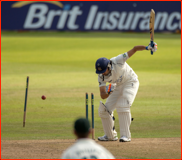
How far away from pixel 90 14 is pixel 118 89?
3238 centimetres

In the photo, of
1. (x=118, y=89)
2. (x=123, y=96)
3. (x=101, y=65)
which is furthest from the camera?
(x=118, y=89)

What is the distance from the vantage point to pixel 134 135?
9.67 metres

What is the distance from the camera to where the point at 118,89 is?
29.4ft

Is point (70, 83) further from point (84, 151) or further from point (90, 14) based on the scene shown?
point (90, 14)

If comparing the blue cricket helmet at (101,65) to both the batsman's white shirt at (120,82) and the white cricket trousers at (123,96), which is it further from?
the white cricket trousers at (123,96)

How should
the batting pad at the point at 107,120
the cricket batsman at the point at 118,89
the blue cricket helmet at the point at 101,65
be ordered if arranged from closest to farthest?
1. the blue cricket helmet at the point at 101,65
2. the cricket batsman at the point at 118,89
3. the batting pad at the point at 107,120

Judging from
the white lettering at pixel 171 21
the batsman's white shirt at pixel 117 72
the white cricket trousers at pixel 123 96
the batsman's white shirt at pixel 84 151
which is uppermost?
the white lettering at pixel 171 21

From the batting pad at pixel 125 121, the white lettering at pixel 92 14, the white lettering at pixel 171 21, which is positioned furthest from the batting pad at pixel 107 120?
the white lettering at pixel 171 21

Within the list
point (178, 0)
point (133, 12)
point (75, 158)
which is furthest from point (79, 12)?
point (75, 158)

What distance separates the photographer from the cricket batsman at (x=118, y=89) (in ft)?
27.4

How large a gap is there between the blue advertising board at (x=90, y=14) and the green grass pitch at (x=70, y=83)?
4.27 feet

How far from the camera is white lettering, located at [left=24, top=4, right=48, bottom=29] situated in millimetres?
40688

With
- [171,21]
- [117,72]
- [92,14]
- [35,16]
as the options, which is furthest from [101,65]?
[35,16]

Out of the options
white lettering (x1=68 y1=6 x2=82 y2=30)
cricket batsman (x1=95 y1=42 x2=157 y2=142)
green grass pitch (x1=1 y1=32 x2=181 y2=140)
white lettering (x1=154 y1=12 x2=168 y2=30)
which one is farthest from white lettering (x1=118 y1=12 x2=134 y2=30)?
cricket batsman (x1=95 y1=42 x2=157 y2=142)
